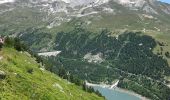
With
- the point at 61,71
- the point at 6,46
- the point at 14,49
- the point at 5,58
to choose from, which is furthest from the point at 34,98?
the point at 61,71

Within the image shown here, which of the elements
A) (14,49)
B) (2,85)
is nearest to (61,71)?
(14,49)

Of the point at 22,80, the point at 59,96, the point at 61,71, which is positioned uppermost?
the point at 22,80

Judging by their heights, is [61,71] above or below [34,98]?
below

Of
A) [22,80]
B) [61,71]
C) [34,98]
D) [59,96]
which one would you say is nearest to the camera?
[34,98]

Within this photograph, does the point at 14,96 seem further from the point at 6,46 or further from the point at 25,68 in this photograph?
the point at 6,46

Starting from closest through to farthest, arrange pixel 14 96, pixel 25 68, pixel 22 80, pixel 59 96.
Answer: pixel 14 96
pixel 22 80
pixel 59 96
pixel 25 68

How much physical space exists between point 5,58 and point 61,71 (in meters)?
60.5

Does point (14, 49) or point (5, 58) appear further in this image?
point (14, 49)

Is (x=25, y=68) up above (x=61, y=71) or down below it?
above

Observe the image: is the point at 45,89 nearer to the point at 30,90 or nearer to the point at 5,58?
the point at 30,90

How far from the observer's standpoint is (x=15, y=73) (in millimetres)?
69812

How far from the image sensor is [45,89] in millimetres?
71500

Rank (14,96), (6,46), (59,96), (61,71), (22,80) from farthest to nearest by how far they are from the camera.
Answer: (61,71)
(6,46)
(59,96)
(22,80)
(14,96)

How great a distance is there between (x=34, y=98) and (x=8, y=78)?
15.7 ft
